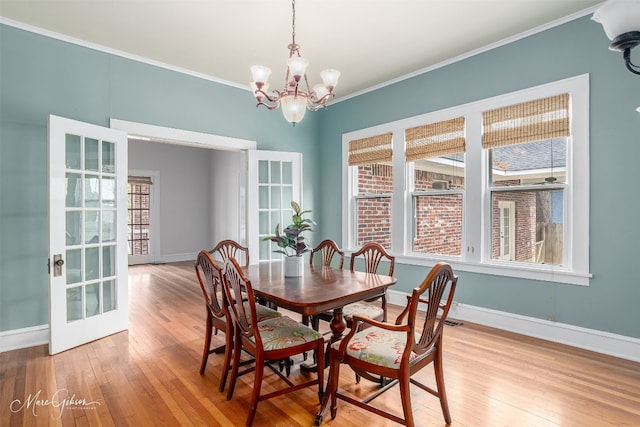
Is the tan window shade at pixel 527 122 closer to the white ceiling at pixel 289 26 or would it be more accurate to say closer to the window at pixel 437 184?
the window at pixel 437 184

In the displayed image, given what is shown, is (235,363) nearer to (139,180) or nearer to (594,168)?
(594,168)

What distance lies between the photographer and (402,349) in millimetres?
1917

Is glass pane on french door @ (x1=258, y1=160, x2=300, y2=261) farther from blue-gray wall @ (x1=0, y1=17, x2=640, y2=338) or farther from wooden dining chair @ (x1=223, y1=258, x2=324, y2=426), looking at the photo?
wooden dining chair @ (x1=223, y1=258, x2=324, y2=426)

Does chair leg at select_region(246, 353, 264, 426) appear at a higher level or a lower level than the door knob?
lower

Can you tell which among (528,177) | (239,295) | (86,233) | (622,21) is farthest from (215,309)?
(528,177)

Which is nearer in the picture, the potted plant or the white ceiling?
the potted plant

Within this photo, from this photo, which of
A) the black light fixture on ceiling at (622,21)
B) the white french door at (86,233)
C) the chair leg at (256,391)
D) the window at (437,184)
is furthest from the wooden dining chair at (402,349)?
the white french door at (86,233)

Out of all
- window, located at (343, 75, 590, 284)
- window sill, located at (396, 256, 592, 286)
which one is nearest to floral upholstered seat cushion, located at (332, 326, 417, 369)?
window sill, located at (396, 256, 592, 286)

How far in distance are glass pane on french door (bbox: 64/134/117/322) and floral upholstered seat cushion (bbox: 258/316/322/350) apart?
2109 millimetres

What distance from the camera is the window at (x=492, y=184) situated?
3104mm

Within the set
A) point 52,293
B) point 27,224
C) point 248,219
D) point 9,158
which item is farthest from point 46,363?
Result: point 248,219

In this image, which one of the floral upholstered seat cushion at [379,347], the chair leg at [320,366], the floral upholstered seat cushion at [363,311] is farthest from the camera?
the floral upholstered seat cushion at [363,311]

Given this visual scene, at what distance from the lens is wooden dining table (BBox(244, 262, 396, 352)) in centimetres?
202
